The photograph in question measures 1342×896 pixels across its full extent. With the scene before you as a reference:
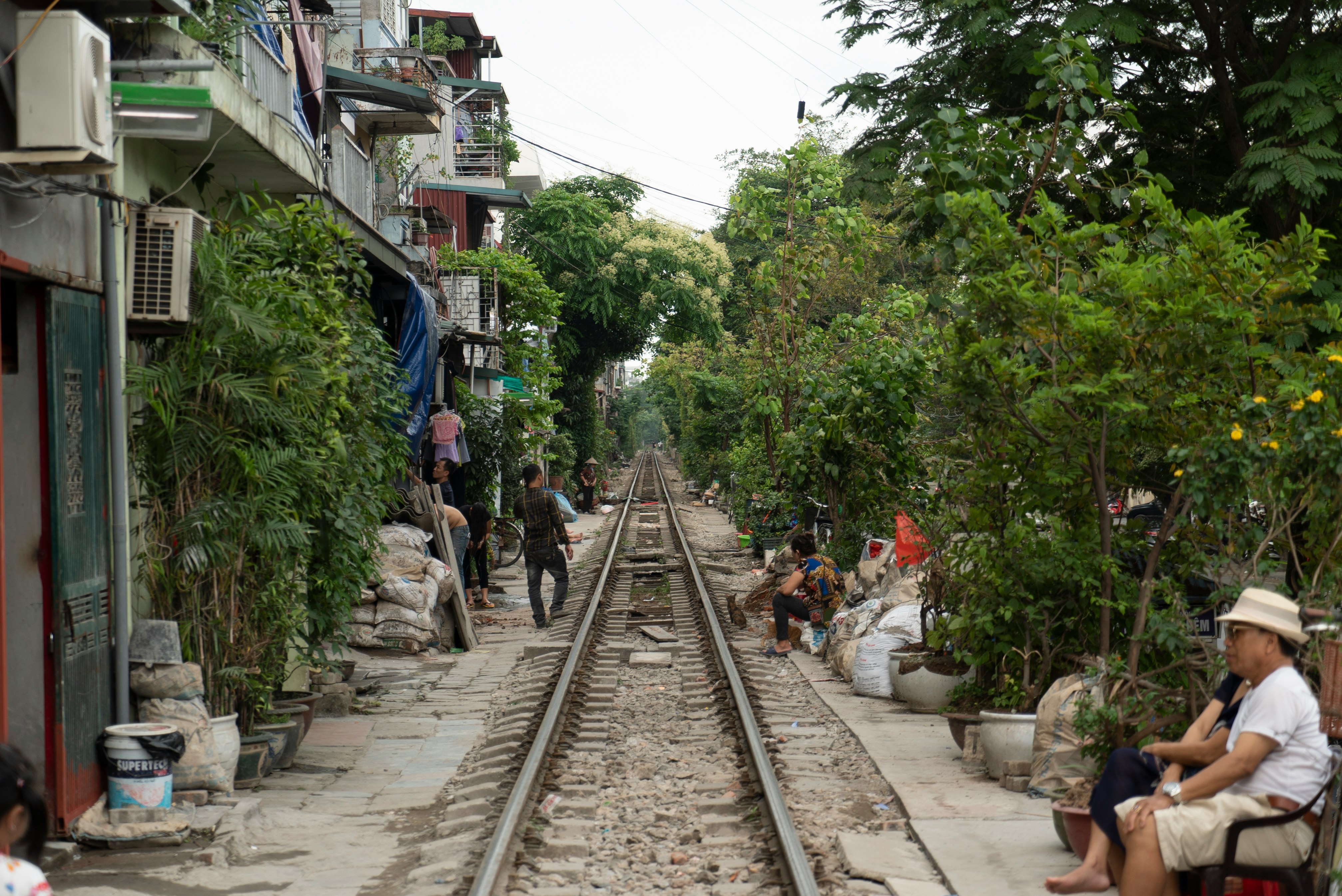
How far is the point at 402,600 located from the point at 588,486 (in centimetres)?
2432

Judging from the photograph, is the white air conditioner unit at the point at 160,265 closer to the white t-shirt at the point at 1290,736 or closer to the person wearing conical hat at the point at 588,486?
the white t-shirt at the point at 1290,736

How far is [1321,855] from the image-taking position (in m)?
4.43

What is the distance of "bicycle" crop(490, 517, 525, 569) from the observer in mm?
21609

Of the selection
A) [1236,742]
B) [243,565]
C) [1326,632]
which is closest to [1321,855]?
[1236,742]

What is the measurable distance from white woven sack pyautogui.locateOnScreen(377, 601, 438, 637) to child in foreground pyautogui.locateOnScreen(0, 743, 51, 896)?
9333 mm

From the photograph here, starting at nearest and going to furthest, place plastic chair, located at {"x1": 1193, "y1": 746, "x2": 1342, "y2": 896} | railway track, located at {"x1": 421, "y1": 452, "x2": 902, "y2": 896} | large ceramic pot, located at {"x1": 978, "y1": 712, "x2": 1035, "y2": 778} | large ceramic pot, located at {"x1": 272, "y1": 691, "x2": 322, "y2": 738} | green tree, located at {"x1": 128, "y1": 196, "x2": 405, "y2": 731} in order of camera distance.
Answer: plastic chair, located at {"x1": 1193, "y1": 746, "x2": 1342, "y2": 896} < railway track, located at {"x1": 421, "y1": 452, "x2": 902, "y2": 896} < green tree, located at {"x1": 128, "y1": 196, "x2": 405, "y2": 731} < large ceramic pot, located at {"x1": 978, "y1": 712, "x2": 1035, "y2": 778} < large ceramic pot, located at {"x1": 272, "y1": 691, "x2": 322, "y2": 738}

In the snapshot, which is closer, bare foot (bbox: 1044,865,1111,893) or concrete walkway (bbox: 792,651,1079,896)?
bare foot (bbox: 1044,865,1111,893)

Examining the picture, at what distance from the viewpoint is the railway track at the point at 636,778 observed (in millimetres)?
5836

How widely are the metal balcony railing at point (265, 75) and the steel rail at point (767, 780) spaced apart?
531cm

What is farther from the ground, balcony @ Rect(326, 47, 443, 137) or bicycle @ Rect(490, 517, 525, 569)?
balcony @ Rect(326, 47, 443, 137)

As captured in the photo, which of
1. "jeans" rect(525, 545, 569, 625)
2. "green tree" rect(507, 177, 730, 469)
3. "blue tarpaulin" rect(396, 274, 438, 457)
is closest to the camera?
"blue tarpaulin" rect(396, 274, 438, 457)

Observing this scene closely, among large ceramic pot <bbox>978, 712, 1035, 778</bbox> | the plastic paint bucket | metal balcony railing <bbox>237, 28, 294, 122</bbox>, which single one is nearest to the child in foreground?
the plastic paint bucket

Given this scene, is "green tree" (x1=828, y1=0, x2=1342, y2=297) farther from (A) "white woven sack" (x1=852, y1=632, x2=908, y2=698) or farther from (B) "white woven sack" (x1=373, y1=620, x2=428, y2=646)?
(B) "white woven sack" (x1=373, y1=620, x2=428, y2=646)

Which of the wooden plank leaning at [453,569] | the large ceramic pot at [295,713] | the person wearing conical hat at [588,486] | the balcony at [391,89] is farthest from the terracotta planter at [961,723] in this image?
the person wearing conical hat at [588,486]
